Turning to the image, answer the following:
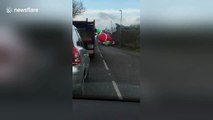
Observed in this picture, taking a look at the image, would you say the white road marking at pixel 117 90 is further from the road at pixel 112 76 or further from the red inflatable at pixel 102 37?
the red inflatable at pixel 102 37

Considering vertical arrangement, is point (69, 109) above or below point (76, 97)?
above

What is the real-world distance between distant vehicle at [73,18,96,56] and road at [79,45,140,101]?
0.17 metres

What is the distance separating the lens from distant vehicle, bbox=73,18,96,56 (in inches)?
227

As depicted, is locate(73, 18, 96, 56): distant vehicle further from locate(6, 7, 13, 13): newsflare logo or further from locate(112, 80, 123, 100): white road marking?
locate(6, 7, 13, 13): newsflare logo

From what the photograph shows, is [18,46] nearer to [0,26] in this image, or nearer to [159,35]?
[0,26]

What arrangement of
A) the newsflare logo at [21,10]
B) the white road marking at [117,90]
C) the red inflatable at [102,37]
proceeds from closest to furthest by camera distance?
the newsflare logo at [21,10] → the white road marking at [117,90] → the red inflatable at [102,37]

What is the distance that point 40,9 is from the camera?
2.16 meters

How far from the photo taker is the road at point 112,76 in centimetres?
580

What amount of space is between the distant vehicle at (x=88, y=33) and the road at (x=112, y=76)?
0.57 feet

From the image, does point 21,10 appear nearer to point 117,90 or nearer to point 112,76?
point 117,90

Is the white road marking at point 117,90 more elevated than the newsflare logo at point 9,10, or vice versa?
the newsflare logo at point 9,10

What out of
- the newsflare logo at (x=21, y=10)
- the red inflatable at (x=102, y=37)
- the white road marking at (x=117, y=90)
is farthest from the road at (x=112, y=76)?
the newsflare logo at (x=21, y=10)

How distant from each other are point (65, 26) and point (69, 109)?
1.62 feet

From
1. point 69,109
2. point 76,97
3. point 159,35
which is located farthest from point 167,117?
point 76,97
